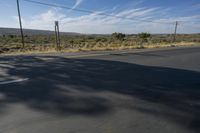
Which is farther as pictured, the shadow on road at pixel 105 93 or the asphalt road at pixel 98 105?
the shadow on road at pixel 105 93

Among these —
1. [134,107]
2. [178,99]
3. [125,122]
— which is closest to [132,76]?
[178,99]

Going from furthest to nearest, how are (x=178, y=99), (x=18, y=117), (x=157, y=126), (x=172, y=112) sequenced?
(x=178, y=99) → (x=172, y=112) → (x=18, y=117) → (x=157, y=126)

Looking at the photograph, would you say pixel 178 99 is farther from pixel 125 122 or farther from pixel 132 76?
pixel 132 76

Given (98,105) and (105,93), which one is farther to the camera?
(105,93)

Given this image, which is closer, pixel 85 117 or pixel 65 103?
pixel 85 117

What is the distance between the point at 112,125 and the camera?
143 inches

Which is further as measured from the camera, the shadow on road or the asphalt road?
the shadow on road

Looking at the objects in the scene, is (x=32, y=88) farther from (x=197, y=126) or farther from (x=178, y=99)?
(x=197, y=126)

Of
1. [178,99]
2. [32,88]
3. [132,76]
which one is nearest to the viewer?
[178,99]

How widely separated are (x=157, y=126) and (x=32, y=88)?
3558 mm

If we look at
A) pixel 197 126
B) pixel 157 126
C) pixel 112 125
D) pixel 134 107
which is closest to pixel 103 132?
pixel 112 125

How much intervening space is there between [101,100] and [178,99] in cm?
185

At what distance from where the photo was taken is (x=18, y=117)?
389 cm

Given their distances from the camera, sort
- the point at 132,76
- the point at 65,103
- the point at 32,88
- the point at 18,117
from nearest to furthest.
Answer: the point at 18,117 < the point at 65,103 < the point at 32,88 < the point at 132,76
